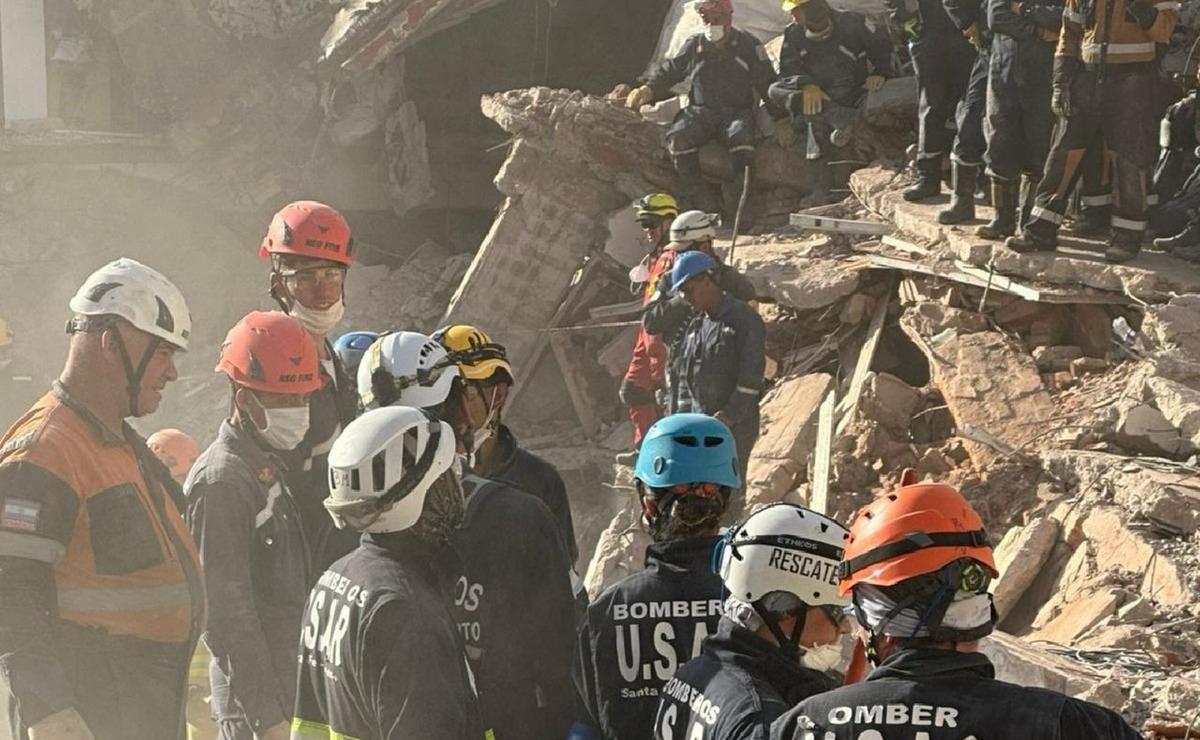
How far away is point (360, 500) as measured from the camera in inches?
151

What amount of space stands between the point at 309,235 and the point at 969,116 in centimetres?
494

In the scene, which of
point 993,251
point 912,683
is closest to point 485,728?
point 912,683

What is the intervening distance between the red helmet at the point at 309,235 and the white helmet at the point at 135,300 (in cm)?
136

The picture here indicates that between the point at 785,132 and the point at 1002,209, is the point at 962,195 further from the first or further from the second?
the point at 785,132

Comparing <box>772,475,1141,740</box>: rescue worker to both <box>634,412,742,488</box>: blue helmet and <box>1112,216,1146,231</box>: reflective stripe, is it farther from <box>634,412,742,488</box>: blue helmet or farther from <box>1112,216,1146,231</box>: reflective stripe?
<box>1112,216,1146,231</box>: reflective stripe

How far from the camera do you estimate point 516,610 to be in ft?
14.5

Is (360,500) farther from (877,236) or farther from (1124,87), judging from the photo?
(877,236)

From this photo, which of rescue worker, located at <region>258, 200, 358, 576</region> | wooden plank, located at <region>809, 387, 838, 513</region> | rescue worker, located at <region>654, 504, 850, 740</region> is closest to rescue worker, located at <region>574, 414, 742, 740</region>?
rescue worker, located at <region>654, 504, 850, 740</region>

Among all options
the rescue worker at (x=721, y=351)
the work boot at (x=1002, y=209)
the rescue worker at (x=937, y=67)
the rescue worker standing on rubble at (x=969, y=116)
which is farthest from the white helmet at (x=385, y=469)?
the rescue worker at (x=937, y=67)

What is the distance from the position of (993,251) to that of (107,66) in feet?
37.1

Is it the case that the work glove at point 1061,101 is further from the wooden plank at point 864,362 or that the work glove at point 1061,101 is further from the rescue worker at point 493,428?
the rescue worker at point 493,428

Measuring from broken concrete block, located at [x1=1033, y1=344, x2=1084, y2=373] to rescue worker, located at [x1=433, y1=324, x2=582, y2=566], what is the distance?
15.5 ft

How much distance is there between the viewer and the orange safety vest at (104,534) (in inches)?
191

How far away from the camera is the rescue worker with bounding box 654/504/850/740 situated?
354cm
